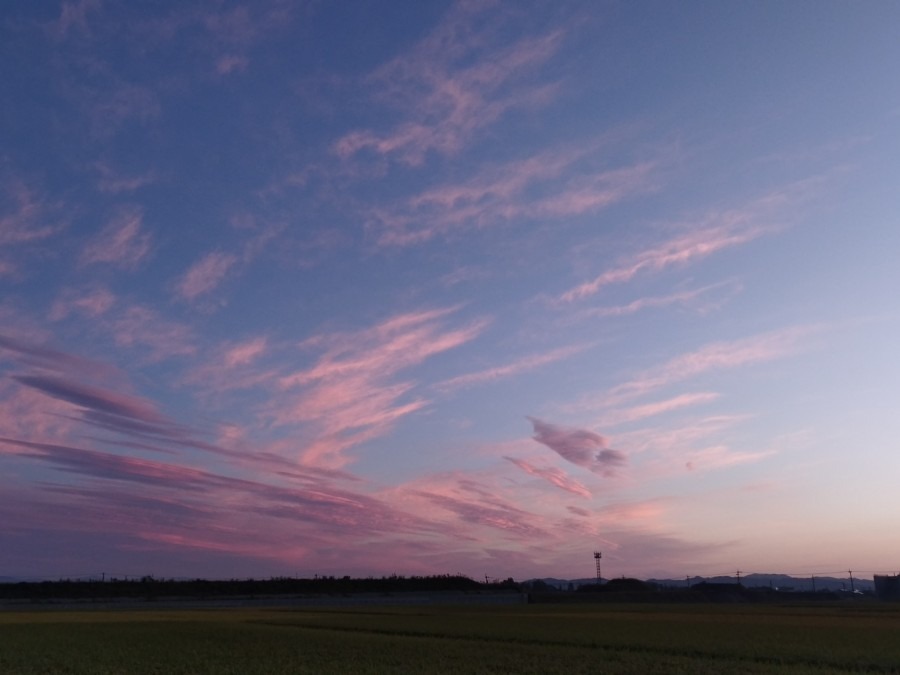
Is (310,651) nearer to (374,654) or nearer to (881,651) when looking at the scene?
(374,654)

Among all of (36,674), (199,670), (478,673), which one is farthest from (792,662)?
(36,674)

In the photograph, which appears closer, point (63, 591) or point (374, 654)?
point (374, 654)

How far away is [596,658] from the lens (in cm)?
2708

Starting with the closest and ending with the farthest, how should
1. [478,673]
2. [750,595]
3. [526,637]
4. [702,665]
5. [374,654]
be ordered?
[478,673]
[702,665]
[374,654]
[526,637]
[750,595]

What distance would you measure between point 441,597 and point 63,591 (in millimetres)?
58006

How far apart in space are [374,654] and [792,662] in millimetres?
14916

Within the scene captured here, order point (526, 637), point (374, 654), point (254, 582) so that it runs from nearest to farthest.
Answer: point (374, 654), point (526, 637), point (254, 582)

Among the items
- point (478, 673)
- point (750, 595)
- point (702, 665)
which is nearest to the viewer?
point (478, 673)

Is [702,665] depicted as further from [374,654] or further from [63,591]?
[63,591]

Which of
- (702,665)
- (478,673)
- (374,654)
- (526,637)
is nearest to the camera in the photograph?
(478,673)

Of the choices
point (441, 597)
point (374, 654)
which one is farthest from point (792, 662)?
point (441, 597)

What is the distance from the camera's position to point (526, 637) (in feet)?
119

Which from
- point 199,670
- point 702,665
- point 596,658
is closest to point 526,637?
point 596,658

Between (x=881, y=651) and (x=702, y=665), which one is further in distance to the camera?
(x=881, y=651)
